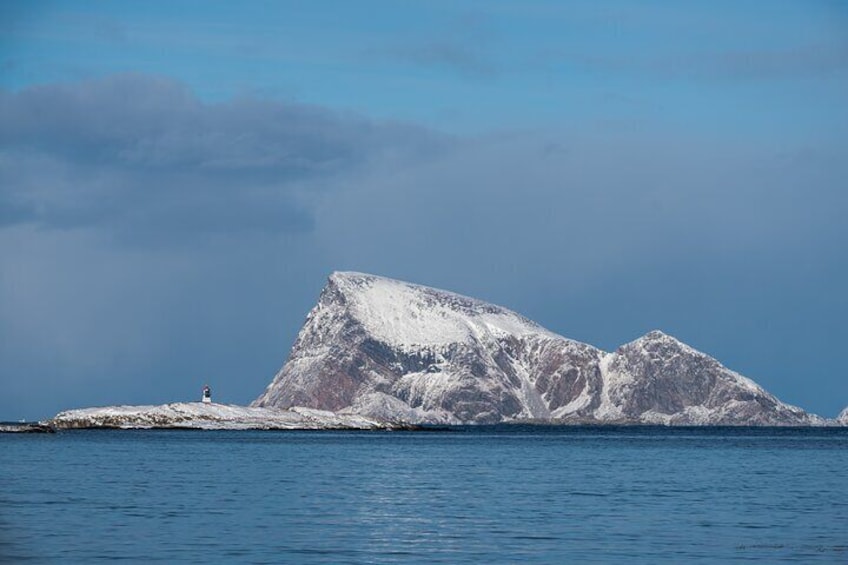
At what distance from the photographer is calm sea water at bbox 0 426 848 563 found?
5012 cm

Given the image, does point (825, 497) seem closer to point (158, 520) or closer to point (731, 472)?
point (731, 472)

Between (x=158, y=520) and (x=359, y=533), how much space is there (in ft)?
32.3

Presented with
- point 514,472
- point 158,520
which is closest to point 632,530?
point 158,520

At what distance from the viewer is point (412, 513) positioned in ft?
218

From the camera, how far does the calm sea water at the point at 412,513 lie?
50125mm

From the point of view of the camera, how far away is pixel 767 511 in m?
69.5

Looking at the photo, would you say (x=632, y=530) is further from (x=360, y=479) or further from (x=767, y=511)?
(x=360, y=479)

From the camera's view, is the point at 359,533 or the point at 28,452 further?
the point at 28,452

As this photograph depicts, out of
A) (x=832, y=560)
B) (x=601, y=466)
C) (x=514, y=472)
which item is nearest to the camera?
(x=832, y=560)

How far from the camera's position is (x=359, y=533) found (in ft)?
185

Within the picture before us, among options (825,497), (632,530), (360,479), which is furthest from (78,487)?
(825,497)

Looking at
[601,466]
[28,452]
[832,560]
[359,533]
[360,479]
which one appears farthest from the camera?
[28,452]

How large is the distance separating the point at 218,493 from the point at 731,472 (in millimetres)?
50068

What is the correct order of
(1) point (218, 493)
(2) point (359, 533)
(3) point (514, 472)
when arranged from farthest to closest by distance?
(3) point (514, 472) → (1) point (218, 493) → (2) point (359, 533)
